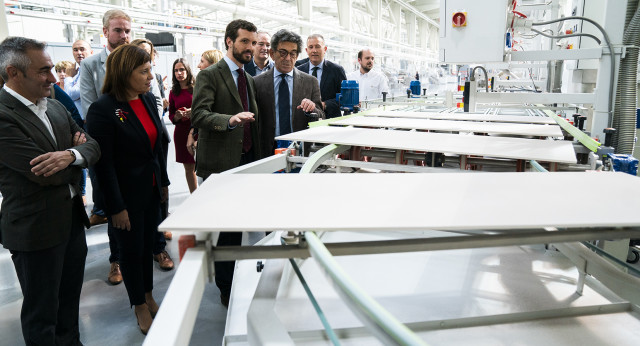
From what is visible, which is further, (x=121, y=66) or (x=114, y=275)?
(x=114, y=275)

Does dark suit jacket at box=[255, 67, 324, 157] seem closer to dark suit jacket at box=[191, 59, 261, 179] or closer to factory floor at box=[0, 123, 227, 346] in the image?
dark suit jacket at box=[191, 59, 261, 179]

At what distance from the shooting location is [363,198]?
896mm

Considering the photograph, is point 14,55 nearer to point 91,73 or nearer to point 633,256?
point 91,73

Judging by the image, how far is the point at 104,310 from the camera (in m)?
2.15

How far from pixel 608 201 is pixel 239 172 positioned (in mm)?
983

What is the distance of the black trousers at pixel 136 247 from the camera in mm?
1841

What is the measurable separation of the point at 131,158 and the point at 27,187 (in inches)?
16.5

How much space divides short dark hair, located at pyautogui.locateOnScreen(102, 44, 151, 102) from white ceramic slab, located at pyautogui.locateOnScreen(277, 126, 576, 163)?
0.76 m

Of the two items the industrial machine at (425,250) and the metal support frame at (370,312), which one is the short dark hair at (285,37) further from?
the metal support frame at (370,312)

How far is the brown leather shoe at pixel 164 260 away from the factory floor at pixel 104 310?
36 mm

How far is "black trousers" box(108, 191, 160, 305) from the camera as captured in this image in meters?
1.84

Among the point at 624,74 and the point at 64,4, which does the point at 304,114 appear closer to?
the point at 624,74

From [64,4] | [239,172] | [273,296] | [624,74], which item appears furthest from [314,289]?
[64,4]

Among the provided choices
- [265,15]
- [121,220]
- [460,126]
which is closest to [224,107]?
[121,220]
